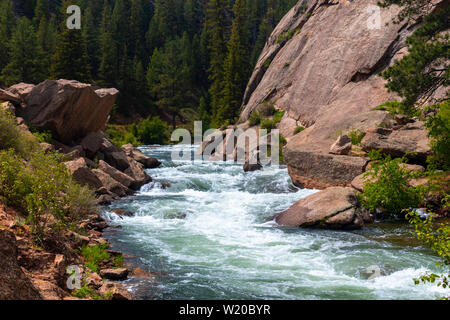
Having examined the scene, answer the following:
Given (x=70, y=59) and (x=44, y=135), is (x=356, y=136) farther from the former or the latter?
(x=70, y=59)

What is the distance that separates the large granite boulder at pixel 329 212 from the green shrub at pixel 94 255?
6290mm

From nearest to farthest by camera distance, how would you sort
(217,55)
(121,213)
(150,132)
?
(121,213)
(150,132)
(217,55)

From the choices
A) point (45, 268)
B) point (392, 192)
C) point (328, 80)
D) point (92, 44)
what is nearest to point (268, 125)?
point (328, 80)

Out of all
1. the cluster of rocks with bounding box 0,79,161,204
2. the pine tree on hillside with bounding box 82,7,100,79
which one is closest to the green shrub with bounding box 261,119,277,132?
the cluster of rocks with bounding box 0,79,161,204

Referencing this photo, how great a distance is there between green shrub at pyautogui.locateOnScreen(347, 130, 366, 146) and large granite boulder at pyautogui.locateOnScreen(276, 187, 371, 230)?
4.42 meters

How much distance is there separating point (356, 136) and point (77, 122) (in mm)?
13210

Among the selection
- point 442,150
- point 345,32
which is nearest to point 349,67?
point 345,32

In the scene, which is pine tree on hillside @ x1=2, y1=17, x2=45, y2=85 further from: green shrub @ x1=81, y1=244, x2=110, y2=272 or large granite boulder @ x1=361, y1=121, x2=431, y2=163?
green shrub @ x1=81, y1=244, x2=110, y2=272

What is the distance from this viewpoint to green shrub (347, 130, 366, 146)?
59.3 ft

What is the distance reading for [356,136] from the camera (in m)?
18.4

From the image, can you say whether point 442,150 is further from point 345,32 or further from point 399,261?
point 345,32

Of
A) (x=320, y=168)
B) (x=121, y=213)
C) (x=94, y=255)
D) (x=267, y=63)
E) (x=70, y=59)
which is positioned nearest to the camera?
(x=94, y=255)

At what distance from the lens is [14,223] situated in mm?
7848
